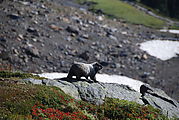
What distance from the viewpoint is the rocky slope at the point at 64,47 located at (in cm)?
3994

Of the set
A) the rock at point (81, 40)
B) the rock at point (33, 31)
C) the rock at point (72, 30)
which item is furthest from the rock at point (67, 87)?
the rock at point (72, 30)

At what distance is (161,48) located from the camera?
60438 mm

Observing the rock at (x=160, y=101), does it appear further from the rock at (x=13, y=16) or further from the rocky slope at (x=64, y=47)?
the rock at (x=13, y=16)

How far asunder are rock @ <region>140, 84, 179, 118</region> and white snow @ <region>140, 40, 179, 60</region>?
31917 mm

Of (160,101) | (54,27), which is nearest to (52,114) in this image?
(160,101)

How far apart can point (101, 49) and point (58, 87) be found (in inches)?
1283

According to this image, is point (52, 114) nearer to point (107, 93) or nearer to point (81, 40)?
point (107, 93)

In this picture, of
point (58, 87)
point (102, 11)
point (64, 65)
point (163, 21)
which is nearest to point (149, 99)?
point (58, 87)

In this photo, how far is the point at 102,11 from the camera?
3661 inches

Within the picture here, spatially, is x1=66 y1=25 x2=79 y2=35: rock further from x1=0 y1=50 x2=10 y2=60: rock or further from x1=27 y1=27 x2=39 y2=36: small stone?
x1=0 y1=50 x2=10 y2=60: rock

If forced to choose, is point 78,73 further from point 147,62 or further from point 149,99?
point 147,62

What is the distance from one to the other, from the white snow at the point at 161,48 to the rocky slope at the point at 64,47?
7.93ft

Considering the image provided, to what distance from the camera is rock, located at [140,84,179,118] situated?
69.4 feet

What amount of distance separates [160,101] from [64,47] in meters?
27.8
